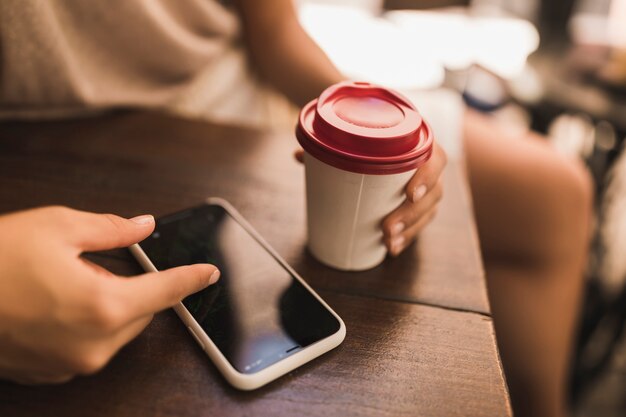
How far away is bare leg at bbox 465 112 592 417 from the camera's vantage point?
0.84 meters

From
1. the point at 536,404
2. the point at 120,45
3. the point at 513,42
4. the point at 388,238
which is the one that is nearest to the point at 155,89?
the point at 120,45

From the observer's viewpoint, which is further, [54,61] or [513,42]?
[513,42]

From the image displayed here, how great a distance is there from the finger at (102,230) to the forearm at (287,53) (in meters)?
0.35

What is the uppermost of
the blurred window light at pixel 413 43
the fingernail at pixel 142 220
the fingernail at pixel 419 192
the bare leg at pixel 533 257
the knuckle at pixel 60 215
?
the knuckle at pixel 60 215

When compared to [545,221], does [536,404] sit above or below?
below

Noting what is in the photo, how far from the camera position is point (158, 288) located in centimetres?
35

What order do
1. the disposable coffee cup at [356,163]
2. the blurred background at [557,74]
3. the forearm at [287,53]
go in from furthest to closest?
1. the blurred background at [557,74]
2. the forearm at [287,53]
3. the disposable coffee cup at [356,163]

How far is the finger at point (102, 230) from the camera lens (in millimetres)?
349

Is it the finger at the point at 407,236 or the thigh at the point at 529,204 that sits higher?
the finger at the point at 407,236

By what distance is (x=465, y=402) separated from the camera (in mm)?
384

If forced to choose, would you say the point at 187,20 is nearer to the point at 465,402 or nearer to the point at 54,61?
the point at 54,61

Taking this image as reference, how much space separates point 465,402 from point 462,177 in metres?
0.33

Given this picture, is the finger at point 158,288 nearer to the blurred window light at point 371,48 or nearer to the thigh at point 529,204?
Result: the thigh at point 529,204

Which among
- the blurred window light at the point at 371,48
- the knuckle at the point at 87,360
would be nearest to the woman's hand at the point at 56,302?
the knuckle at the point at 87,360
